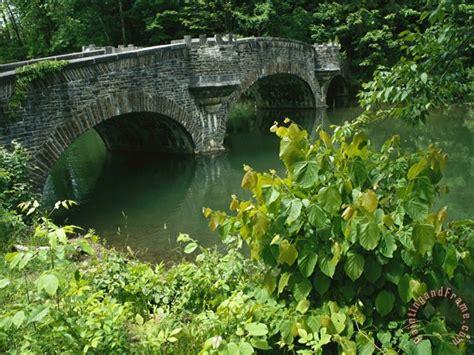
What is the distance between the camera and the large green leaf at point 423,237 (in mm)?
2736

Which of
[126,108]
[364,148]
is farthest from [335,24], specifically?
[364,148]

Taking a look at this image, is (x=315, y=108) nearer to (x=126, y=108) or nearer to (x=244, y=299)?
(x=126, y=108)

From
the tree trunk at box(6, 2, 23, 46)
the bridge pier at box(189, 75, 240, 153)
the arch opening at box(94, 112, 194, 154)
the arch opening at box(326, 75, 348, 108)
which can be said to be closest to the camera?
the bridge pier at box(189, 75, 240, 153)

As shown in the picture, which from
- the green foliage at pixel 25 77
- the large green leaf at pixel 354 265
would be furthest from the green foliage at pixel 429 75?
the green foliage at pixel 25 77

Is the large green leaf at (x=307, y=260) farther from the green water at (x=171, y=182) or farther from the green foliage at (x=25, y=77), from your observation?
the green foliage at (x=25, y=77)

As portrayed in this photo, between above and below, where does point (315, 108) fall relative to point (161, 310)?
below

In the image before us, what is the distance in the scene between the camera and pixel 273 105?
26.8 metres

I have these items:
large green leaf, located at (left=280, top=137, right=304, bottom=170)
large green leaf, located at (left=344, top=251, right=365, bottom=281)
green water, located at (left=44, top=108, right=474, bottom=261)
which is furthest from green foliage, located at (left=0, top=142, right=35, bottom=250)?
large green leaf, located at (left=344, top=251, right=365, bottom=281)

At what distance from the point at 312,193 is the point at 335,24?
2535 centimetres

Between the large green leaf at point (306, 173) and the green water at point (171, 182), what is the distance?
4503 mm

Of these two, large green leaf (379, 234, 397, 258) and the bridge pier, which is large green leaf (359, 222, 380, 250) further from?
the bridge pier

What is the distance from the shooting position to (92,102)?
416 inches

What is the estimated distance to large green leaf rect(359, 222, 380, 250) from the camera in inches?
109

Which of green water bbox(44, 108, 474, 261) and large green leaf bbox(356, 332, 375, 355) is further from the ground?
large green leaf bbox(356, 332, 375, 355)
